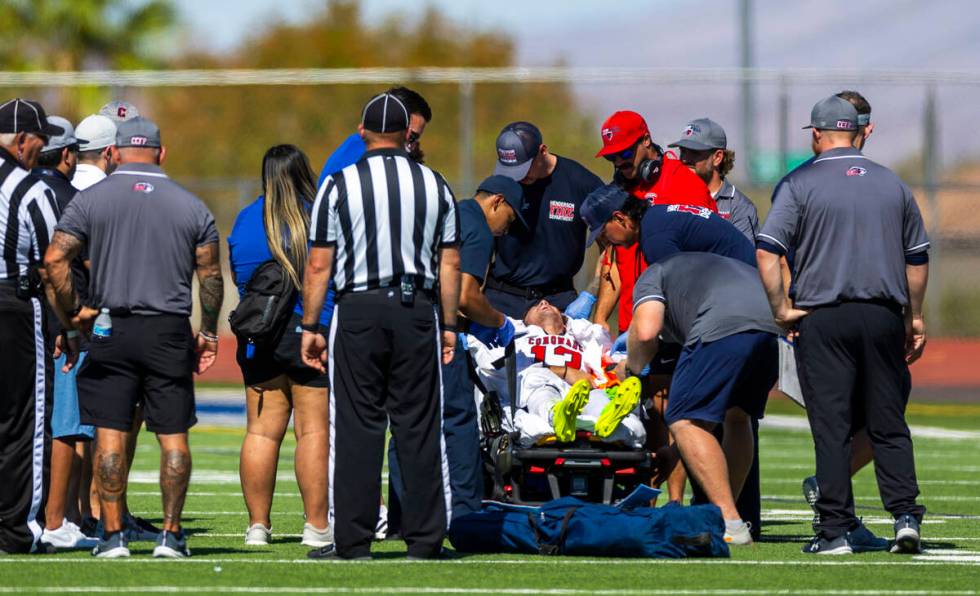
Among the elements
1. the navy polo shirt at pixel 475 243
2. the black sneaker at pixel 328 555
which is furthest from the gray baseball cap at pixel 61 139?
the black sneaker at pixel 328 555

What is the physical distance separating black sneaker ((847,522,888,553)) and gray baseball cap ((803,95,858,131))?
6.46ft

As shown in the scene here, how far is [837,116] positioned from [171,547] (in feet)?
12.6

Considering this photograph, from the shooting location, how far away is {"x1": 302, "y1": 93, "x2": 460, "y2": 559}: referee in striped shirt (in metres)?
8.02

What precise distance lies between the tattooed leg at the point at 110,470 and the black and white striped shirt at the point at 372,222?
1230 mm

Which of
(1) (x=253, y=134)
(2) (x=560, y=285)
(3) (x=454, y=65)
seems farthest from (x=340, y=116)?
(2) (x=560, y=285)

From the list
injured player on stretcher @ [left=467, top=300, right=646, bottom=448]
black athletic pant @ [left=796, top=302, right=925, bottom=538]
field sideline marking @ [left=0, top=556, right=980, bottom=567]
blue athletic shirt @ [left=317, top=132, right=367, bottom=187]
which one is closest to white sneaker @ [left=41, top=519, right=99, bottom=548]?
field sideline marking @ [left=0, top=556, right=980, bottom=567]

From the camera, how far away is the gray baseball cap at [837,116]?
8.84 metres

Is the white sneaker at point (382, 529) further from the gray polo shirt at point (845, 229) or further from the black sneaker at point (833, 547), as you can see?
the gray polo shirt at point (845, 229)

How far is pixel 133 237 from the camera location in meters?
8.07

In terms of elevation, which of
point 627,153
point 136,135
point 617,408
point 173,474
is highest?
point 136,135

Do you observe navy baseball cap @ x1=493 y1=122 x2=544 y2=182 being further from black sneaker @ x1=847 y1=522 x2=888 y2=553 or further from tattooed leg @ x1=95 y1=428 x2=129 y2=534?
tattooed leg @ x1=95 y1=428 x2=129 y2=534

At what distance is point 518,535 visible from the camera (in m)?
8.62

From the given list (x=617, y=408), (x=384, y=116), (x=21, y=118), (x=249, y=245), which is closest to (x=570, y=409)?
(x=617, y=408)

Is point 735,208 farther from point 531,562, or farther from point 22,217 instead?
point 22,217
